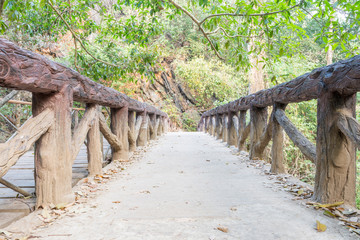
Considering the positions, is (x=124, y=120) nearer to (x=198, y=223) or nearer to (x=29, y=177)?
(x=29, y=177)

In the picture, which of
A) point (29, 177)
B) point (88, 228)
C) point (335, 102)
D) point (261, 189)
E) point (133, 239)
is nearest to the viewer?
point (133, 239)

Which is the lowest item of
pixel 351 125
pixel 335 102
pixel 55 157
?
pixel 55 157

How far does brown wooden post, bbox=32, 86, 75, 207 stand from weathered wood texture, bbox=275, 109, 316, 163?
95.3 inches

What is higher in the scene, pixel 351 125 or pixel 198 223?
pixel 351 125

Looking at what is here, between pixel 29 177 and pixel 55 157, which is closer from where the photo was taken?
pixel 55 157

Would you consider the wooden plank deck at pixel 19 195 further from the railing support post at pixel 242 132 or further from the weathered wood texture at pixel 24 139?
the railing support post at pixel 242 132

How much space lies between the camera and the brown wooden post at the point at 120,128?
15.0 ft

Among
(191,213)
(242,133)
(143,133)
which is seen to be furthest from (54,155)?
(143,133)

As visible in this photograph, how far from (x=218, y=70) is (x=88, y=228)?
2026 centimetres

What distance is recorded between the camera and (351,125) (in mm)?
1975

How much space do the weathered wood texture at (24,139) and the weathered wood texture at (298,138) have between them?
8.29 feet

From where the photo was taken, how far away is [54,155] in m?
2.24

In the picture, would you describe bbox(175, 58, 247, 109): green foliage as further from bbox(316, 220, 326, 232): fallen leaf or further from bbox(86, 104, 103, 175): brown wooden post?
bbox(316, 220, 326, 232): fallen leaf

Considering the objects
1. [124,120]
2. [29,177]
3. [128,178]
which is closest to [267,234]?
[128,178]
